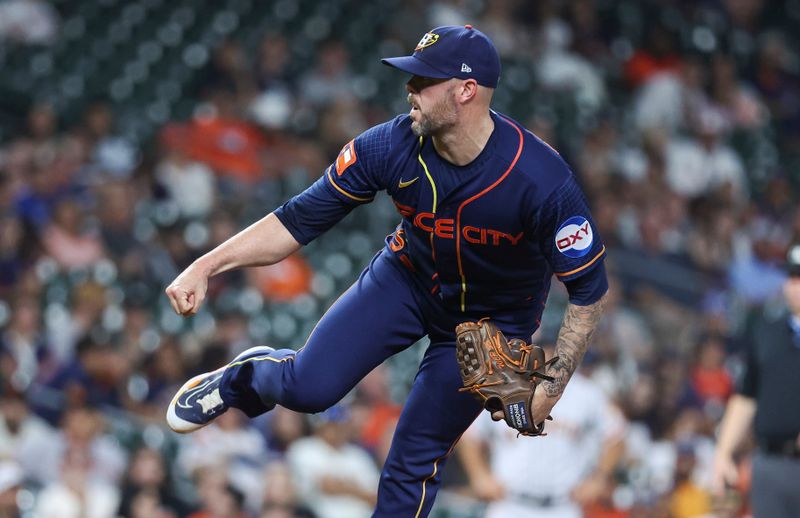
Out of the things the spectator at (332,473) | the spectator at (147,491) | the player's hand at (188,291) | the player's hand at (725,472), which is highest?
the player's hand at (188,291)

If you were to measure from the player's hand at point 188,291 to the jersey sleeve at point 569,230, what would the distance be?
115 cm

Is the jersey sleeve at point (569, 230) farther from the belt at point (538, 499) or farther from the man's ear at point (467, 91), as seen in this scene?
the belt at point (538, 499)

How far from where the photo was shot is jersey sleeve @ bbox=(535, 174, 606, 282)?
429 cm

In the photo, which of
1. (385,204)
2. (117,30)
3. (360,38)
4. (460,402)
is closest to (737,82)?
(360,38)

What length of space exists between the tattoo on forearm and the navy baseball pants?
38 cm

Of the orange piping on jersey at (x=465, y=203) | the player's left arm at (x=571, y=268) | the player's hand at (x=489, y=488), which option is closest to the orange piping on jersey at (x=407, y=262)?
the orange piping on jersey at (x=465, y=203)

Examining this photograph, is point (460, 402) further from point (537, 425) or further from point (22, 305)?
point (22, 305)

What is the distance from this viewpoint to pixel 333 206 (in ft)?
15.3

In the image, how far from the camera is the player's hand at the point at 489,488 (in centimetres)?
698

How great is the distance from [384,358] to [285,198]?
202 inches

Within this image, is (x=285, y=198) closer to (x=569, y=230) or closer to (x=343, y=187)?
(x=343, y=187)

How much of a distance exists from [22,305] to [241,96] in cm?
325

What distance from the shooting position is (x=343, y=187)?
4.61 meters

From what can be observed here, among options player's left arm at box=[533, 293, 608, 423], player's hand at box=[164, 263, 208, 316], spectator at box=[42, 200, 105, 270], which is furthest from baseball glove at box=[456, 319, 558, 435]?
spectator at box=[42, 200, 105, 270]
